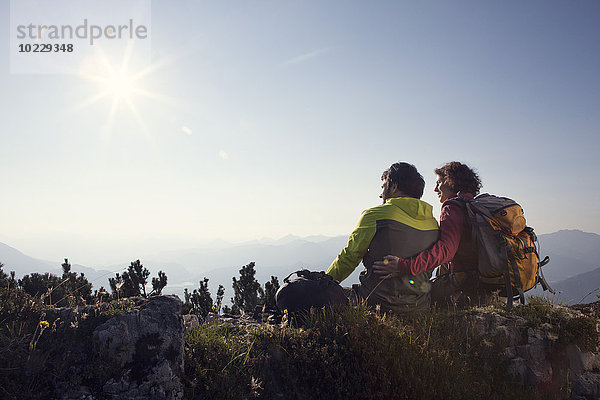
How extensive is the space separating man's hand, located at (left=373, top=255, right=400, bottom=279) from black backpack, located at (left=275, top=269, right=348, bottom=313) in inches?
26.1

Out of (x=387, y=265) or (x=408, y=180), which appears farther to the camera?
(x=408, y=180)

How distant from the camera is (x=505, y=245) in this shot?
216 inches

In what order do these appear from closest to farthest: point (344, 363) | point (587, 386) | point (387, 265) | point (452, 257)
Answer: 1. point (344, 363)
2. point (587, 386)
3. point (387, 265)
4. point (452, 257)

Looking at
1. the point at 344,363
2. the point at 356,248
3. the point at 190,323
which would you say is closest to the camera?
the point at 344,363

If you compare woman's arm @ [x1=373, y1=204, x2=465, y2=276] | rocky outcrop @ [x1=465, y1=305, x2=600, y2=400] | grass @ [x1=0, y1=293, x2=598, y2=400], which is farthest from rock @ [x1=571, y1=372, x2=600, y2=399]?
woman's arm @ [x1=373, y1=204, x2=465, y2=276]

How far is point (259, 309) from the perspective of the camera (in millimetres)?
6934

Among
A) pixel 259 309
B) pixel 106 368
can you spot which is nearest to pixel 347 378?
pixel 106 368

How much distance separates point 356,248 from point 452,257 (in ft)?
5.22

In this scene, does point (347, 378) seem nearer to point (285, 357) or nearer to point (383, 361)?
point (383, 361)

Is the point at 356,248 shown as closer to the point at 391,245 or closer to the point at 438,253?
the point at 391,245

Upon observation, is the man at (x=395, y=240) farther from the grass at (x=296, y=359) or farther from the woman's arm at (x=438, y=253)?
the grass at (x=296, y=359)

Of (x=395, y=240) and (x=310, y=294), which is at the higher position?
(x=395, y=240)

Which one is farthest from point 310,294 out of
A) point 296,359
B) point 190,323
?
point 190,323

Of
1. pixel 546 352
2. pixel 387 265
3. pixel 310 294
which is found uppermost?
pixel 387 265
